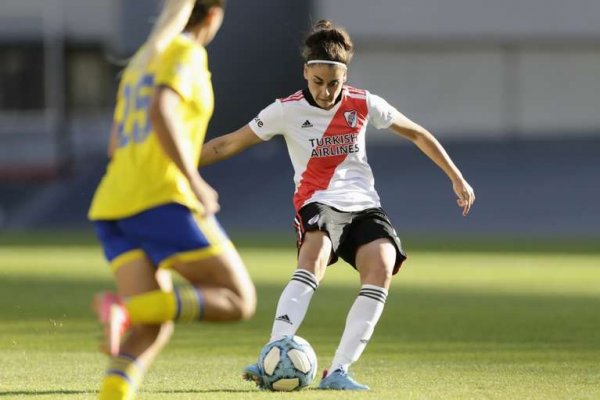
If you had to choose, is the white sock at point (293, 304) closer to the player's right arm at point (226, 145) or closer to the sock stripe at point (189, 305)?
the player's right arm at point (226, 145)

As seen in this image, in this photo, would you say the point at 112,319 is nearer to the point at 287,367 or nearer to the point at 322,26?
the point at 287,367

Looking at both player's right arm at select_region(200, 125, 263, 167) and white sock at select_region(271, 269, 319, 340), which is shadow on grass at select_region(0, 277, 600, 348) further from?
player's right arm at select_region(200, 125, 263, 167)

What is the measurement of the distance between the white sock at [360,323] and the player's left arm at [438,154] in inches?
27.4

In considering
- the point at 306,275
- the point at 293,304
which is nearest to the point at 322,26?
the point at 306,275

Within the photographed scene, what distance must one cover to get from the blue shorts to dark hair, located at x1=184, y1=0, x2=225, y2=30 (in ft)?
2.59

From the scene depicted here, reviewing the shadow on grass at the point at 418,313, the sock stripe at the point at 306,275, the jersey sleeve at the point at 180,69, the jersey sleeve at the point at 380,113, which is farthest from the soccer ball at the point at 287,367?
the shadow on grass at the point at 418,313

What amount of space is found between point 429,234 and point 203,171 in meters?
7.27

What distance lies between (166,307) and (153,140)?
0.68 m

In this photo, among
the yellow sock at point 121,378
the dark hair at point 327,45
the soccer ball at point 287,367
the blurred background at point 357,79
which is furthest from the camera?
the blurred background at point 357,79

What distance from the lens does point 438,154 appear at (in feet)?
26.5

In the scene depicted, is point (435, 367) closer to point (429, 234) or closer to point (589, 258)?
point (589, 258)

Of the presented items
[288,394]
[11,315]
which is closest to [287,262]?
[11,315]

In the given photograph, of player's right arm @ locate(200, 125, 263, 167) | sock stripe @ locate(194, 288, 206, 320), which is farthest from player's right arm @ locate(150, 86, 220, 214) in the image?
player's right arm @ locate(200, 125, 263, 167)

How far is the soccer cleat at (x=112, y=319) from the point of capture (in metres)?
5.62
